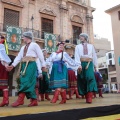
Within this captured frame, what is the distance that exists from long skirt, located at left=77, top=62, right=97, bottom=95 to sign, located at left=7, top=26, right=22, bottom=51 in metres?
8.64

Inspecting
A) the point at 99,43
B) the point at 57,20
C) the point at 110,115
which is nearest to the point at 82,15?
the point at 57,20

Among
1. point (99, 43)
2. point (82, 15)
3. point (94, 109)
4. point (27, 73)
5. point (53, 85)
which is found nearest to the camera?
point (94, 109)

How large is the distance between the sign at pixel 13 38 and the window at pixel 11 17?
0.78 meters

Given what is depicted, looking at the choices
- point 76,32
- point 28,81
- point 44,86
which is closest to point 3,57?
point 28,81

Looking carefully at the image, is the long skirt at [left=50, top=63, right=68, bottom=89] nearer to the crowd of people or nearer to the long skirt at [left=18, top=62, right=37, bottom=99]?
the crowd of people

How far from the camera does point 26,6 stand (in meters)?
14.2

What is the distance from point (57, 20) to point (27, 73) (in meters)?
12.3

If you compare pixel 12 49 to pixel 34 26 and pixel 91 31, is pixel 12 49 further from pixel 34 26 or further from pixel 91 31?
pixel 91 31

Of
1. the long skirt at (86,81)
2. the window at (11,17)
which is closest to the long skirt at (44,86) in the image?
the long skirt at (86,81)

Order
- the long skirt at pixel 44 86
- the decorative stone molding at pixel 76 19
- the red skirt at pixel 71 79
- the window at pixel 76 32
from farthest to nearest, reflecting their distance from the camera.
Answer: the decorative stone molding at pixel 76 19, the window at pixel 76 32, the red skirt at pixel 71 79, the long skirt at pixel 44 86

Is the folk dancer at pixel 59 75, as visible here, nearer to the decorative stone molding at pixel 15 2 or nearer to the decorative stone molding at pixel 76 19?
the decorative stone molding at pixel 15 2

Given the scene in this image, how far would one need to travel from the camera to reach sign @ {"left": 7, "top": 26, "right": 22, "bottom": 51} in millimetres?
12393

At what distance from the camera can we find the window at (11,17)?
13.3 meters

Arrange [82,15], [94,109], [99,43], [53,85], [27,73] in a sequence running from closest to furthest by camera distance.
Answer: [94,109]
[27,73]
[53,85]
[82,15]
[99,43]
